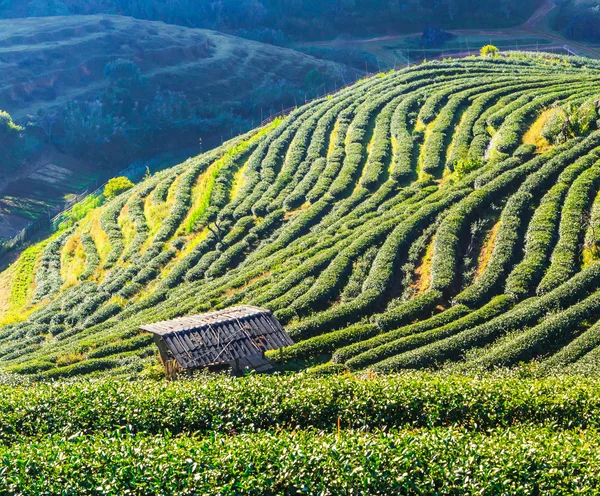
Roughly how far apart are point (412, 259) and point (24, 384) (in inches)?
762

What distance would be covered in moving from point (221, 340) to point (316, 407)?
7549mm

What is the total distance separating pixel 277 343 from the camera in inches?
1071

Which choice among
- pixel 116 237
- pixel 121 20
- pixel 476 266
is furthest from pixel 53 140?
pixel 476 266

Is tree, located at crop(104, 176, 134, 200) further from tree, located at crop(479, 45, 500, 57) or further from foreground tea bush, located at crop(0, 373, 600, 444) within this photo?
foreground tea bush, located at crop(0, 373, 600, 444)

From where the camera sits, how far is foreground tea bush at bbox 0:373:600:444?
19578 millimetres

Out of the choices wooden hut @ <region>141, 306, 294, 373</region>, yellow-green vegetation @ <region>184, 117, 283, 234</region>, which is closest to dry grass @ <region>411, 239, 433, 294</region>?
wooden hut @ <region>141, 306, 294, 373</region>

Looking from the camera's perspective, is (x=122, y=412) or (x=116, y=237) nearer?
(x=122, y=412)

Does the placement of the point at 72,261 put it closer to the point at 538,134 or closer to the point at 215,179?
the point at 215,179

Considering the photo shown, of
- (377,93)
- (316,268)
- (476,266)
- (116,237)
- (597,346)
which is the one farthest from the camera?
(377,93)

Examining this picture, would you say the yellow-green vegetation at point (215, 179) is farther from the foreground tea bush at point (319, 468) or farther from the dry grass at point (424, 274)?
the foreground tea bush at point (319, 468)

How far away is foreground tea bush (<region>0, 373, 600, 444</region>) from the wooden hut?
4993 mm

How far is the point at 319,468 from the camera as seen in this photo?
616 inches

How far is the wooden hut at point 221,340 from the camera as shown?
1022 inches

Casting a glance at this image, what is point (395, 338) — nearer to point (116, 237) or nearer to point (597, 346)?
point (597, 346)
